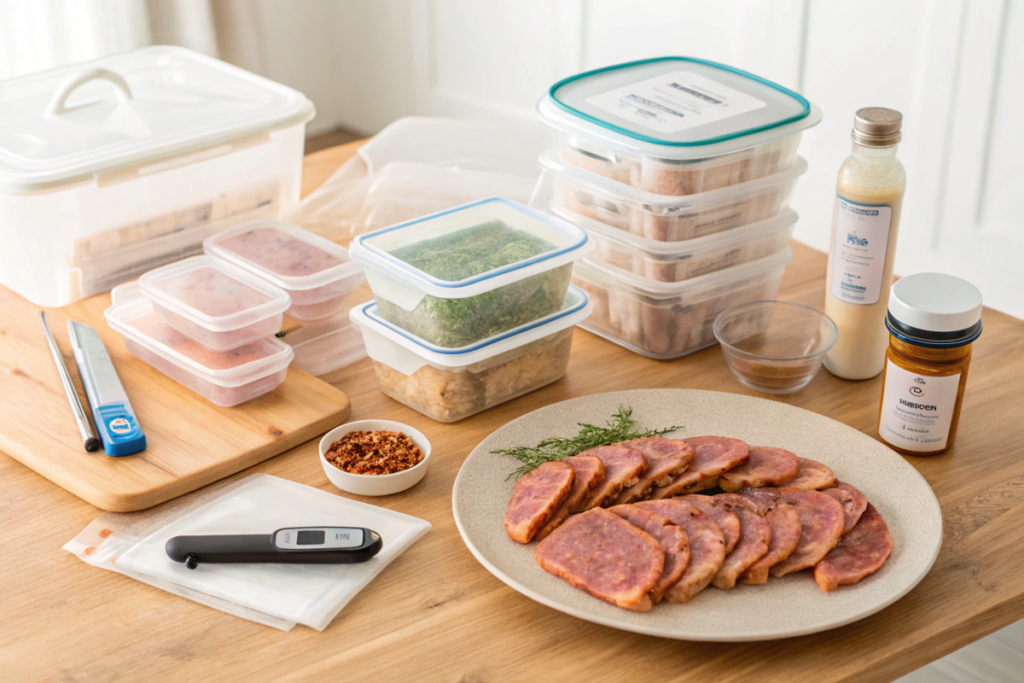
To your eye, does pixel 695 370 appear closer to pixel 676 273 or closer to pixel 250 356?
pixel 676 273

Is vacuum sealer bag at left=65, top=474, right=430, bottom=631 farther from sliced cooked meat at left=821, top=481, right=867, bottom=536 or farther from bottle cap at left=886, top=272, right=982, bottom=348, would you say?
bottle cap at left=886, top=272, right=982, bottom=348

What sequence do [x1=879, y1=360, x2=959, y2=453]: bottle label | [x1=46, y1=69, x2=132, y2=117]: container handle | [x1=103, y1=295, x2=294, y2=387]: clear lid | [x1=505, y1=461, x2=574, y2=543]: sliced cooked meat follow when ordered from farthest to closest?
[x1=46, y1=69, x2=132, y2=117]: container handle → [x1=103, y1=295, x2=294, y2=387]: clear lid → [x1=879, y1=360, x2=959, y2=453]: bottle label → [x1=505, y1=461, x2=574, y2=543]: sliced cooked meat

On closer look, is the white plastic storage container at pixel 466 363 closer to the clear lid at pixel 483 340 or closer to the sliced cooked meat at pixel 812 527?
the clear lid at pixel 483 340

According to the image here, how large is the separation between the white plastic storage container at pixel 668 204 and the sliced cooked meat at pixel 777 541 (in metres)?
0.41

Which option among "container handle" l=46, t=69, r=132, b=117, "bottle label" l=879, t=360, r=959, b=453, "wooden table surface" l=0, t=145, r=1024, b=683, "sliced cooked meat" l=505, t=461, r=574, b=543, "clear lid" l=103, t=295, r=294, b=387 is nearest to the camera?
"wooden table surface" l=0, t=145, r=1024, b=683

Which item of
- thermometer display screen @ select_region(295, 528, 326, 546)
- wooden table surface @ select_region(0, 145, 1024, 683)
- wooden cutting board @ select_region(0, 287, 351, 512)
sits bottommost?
wooden table surface @ select_region(0, 145, 1024, 683)

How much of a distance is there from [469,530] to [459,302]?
0.27 meters

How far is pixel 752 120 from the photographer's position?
1.15 m

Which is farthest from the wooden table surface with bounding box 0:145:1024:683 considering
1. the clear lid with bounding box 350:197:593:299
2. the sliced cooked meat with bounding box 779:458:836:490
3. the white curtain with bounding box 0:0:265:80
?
the white curtain with bounding box 0:0:265:80

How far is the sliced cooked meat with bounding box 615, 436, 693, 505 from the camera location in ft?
2.97

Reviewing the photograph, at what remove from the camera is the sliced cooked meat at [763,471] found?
92cm

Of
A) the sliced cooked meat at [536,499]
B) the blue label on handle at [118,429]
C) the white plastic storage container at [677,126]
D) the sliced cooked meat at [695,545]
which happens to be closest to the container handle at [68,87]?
the blue label on handle at [118,429]

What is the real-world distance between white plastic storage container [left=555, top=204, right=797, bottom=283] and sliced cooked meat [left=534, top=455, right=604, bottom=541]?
0.33m

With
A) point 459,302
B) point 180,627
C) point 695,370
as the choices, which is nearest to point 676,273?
point 695,370
